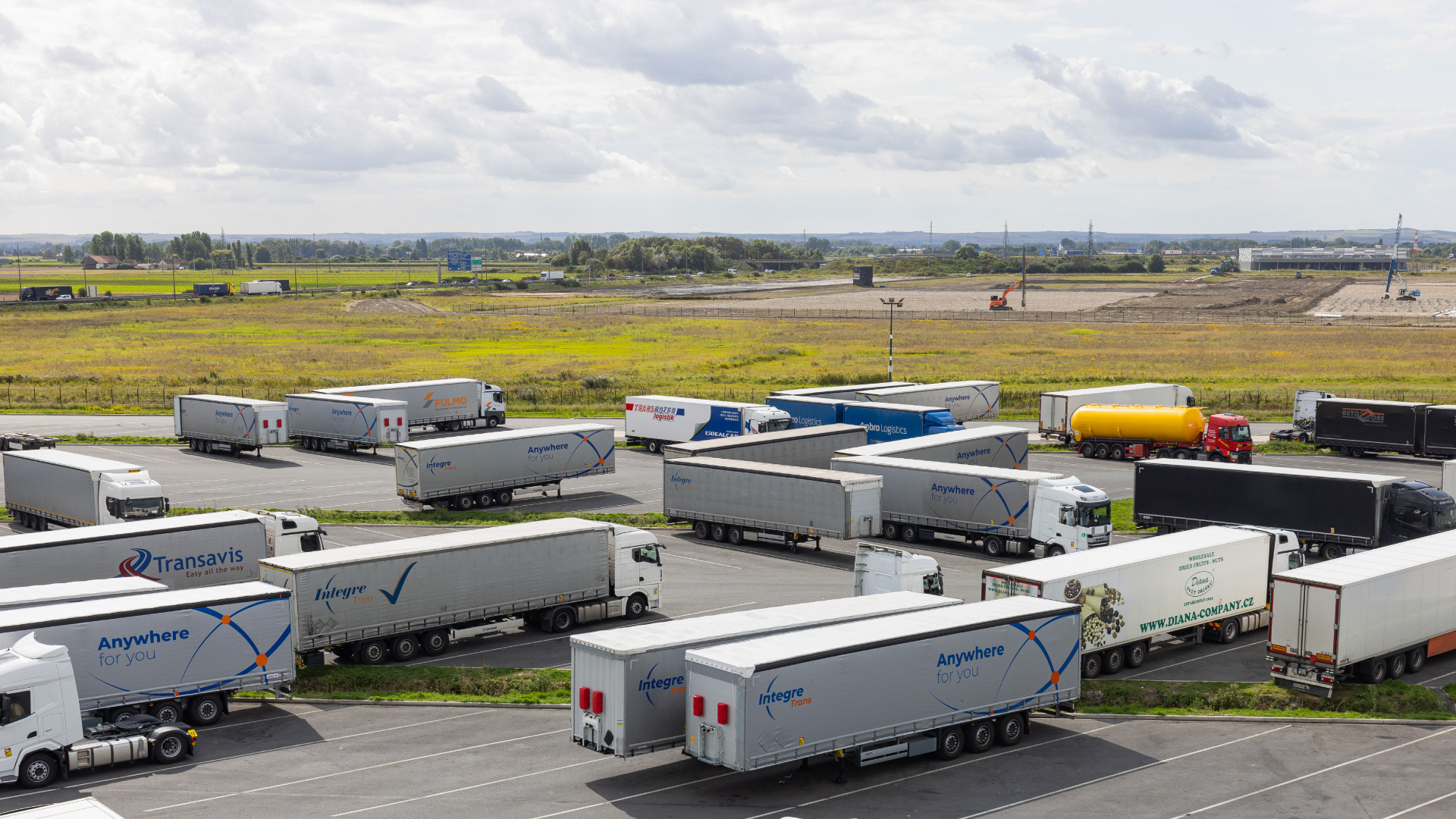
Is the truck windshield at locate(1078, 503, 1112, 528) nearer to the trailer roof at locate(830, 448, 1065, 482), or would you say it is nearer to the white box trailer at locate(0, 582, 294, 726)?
the trailer roof at locate(830, 448, 1065, 482)

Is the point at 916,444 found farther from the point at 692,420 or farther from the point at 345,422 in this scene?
the point at 345,422

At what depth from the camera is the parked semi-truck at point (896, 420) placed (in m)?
71.5

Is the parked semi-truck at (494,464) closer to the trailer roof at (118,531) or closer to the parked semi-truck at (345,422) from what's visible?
the parked semi-truck at (345,422)

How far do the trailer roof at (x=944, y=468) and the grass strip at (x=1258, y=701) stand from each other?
17023 mm

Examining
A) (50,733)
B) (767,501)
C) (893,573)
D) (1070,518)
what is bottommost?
(50,733)

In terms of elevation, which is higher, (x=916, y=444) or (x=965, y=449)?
(x=916, y=444)

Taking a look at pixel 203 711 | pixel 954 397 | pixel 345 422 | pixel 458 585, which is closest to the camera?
pixel 203 711

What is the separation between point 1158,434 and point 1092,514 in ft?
97.4

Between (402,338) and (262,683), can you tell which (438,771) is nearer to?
(262,683)

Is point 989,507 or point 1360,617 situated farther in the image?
point 989,507

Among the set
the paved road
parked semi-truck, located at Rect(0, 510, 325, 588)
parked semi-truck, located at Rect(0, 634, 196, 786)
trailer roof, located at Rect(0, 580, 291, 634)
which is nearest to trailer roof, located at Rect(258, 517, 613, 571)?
trailer roof, located at Rect(0, 580, 291, 634)

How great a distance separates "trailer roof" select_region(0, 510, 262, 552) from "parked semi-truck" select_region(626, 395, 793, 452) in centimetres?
3436

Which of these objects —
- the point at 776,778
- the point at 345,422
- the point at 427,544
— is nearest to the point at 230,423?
the point at 345,422

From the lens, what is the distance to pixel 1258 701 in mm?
33000
